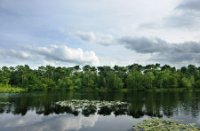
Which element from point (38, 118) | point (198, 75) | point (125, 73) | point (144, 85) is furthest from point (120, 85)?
point (38, 118)

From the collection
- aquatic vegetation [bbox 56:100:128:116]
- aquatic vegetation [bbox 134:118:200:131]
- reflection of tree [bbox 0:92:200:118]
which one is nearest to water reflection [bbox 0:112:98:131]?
reflection of tree [bbox 0:92:200:118]

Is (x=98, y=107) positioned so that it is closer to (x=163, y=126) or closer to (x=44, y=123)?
(x=44, y=123)

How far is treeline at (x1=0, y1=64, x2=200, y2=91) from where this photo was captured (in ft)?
475

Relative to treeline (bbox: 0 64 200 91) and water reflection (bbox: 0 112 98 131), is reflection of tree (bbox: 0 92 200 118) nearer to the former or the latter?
water reflection (bbox: 0 112 98 131)

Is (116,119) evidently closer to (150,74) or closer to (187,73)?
(150,74)

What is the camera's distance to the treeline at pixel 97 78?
475 ft

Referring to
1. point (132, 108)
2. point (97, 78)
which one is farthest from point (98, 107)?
point (97, 78)

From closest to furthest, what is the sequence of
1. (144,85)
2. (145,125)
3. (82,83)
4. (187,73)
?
(145,125)
(144,85)
(82,83)
(187,73)

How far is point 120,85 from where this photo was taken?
146 m

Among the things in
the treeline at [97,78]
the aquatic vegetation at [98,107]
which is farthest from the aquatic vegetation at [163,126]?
the treeline at [97,78]

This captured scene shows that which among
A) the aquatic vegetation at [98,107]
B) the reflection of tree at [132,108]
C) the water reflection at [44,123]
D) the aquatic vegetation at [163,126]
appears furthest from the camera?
the aquatic vegetation at [98,107]

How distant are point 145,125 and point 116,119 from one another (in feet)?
25.4

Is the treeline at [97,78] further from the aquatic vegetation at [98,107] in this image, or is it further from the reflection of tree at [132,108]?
the aquatic vegetation at [98,107]

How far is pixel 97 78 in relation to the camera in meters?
158
